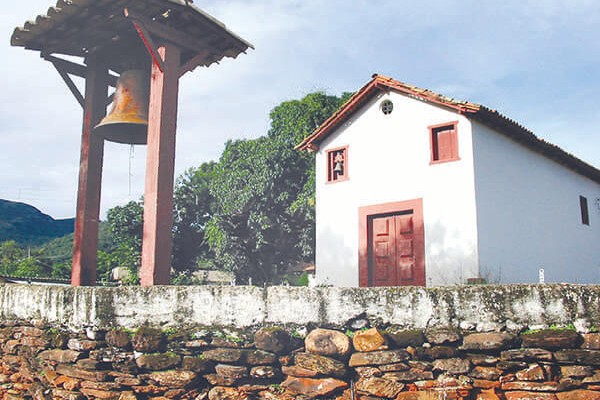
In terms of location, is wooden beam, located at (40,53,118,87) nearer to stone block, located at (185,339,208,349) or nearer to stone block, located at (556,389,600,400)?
stone block, located at (185,339,208,349)

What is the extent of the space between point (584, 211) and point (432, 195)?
21.0ft

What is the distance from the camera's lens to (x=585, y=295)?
4.80 m

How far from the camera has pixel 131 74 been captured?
8766 millimetres

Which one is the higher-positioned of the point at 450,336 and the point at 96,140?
the point at 96,140

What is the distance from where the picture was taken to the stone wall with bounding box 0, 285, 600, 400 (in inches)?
189

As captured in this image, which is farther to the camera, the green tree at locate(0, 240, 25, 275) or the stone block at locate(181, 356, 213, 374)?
the green tree at locate(0, 240, 25, 275)

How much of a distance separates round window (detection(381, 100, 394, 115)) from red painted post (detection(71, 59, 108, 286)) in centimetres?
606

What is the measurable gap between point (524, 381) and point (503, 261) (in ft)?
22.8

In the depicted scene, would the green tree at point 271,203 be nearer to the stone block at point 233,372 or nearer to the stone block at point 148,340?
the stone block at point 148,340

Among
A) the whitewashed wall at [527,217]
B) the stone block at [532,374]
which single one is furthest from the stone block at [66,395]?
the whitewashed wall at [527,217]

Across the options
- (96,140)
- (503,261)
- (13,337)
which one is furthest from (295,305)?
(503,261)

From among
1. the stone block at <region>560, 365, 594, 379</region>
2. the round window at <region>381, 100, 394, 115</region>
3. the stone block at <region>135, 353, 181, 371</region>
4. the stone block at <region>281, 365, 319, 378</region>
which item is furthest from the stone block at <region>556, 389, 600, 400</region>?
the round window at <region>381, 100, 394, 115</region>

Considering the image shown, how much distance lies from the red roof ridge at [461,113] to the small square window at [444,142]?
17.0 inches

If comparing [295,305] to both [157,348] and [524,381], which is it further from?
[524,381]
